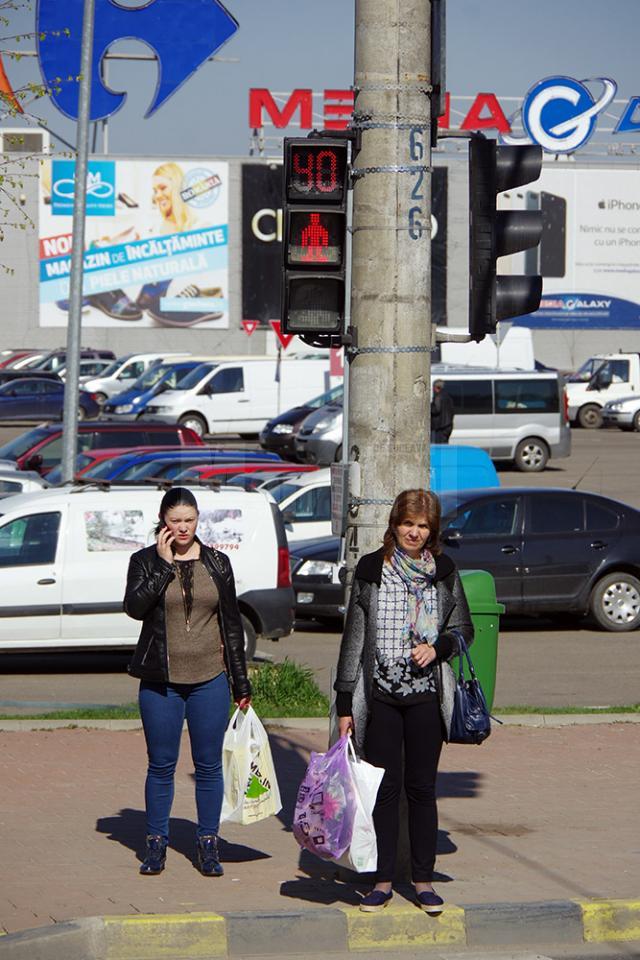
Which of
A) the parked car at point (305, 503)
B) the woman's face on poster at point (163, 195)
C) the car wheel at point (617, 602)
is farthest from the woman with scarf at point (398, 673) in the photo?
the woman's face on poster at point (163, 195)

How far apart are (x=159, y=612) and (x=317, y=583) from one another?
1013cm

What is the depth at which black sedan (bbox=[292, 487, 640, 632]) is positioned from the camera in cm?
1673

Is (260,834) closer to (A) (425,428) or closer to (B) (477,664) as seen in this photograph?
(B) (477,664)

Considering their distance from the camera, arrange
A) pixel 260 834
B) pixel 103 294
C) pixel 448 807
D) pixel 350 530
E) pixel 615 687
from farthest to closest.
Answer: pixel 103 294 → pixel 615 687 → pixel 448 807 → pixel 260 834 → pixel 350 530

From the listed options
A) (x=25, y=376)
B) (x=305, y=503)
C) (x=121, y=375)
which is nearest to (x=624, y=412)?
(x=121, y=375)

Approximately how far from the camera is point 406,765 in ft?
21.4

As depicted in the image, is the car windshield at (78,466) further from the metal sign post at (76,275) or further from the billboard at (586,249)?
the billboard at (586,249)

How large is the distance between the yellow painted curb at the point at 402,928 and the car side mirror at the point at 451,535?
9874 mm

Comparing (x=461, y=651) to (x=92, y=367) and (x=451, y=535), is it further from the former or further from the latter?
(x=92, y=367)

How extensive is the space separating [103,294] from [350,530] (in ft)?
195

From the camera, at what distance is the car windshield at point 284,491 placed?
1961cm

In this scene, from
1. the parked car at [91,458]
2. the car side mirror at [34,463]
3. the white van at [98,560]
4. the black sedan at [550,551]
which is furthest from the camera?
the car side mirror at [34,463]

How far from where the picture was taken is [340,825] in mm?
6328

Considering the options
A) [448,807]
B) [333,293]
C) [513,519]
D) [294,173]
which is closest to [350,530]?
[333,293]
